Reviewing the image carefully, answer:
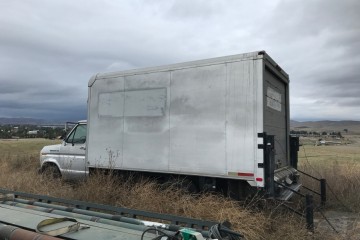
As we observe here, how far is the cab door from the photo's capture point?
9.54m

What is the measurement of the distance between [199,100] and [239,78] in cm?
88

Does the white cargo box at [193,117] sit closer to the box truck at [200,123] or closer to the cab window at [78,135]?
the box truck at [200,123]

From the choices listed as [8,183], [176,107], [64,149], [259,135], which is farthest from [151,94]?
[8,183]

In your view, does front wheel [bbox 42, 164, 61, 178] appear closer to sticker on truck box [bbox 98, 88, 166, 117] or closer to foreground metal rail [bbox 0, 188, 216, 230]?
sticker on truck box [bbox 98, 88, 166, 117]

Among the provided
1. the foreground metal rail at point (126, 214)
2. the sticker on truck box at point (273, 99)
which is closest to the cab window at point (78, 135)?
the foreground metal rail at point (126, 214)

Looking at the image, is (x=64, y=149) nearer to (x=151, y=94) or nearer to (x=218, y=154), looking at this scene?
(x=151, y=94)

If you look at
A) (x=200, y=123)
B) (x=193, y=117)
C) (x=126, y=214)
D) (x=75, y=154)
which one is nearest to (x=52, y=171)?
(x=75, y=154)

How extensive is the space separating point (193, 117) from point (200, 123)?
19 centimetres

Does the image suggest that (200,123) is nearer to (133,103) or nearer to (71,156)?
(133,103)

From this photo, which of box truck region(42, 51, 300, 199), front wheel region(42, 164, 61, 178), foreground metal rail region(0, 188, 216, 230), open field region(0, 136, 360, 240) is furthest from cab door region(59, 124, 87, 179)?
foreground metal rail region(0, 188, 216, 230)

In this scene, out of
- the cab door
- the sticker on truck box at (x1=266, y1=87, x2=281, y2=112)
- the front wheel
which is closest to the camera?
the sticker on truck box at (x1=266, y1=87, x2=281, y2=112)

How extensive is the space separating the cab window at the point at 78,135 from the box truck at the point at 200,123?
47.0 inches

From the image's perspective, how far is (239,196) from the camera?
6.54 meters

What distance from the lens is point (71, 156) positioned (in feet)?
32.0
